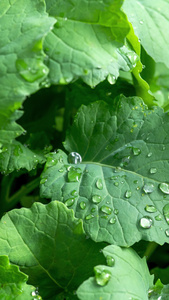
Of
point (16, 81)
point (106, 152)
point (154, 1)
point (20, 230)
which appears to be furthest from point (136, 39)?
point (20, 230)

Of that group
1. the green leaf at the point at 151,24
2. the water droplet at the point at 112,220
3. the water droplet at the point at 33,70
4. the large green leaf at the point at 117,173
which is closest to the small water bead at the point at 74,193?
the large green leaf at the point at 117,173

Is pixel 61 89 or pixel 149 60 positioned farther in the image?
pixel 61 89

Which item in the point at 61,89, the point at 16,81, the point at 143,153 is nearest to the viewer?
the point at 16,81

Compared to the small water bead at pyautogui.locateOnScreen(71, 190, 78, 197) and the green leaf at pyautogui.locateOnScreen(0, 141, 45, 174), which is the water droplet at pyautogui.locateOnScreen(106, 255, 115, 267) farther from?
the green leaf at pyautogui.locateOnScreen(0, 141, 45, 174)

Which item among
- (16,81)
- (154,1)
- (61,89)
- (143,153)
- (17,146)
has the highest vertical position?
(154,1)

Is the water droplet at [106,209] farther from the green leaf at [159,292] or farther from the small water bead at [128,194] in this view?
the green leaf at [159,292]

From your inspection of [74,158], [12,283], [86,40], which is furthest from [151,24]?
[12,283]

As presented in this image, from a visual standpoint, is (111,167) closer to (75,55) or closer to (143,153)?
(143,153)
